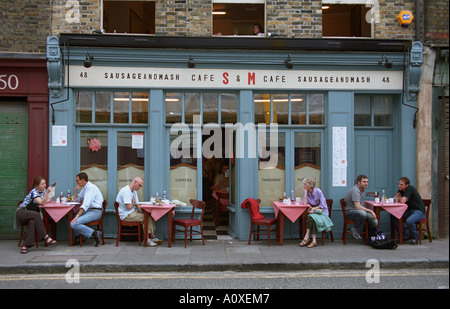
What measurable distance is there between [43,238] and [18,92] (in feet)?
11.5

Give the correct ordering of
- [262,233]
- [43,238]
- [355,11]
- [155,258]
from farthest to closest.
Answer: [355,11]
[262,233]
[43,238]
[155,258]

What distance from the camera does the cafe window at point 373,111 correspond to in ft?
37.0

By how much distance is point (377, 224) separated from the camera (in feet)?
32.8

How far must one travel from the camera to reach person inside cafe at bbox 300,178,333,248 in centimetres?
988

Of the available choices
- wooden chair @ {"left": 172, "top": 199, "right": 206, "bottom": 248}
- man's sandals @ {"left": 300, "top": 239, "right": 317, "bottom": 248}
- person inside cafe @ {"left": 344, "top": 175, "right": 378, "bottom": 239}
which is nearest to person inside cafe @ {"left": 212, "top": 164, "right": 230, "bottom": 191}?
wooden chair @ {"left": 172, "top": 199, "right": 206, "bottom": 248}

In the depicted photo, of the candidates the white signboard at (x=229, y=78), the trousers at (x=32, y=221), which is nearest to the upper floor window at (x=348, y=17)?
the white signboard at (x=229, y=78)

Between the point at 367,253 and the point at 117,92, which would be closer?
the point at 367,253

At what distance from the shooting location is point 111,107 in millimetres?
10797

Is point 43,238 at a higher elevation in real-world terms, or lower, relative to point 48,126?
lower

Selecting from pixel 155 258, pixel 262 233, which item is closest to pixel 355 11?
pixel 262 233

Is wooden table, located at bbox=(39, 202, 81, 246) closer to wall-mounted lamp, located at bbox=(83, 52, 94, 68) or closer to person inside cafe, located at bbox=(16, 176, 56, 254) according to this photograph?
person inside cafe, located at bbox=(16, 176, 56, 254)

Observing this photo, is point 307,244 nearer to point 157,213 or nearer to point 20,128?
point 157,213

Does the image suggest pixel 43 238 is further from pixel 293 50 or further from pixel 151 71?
pixel 293 50

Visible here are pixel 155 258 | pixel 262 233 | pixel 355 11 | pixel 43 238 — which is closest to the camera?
pixel 155 258
